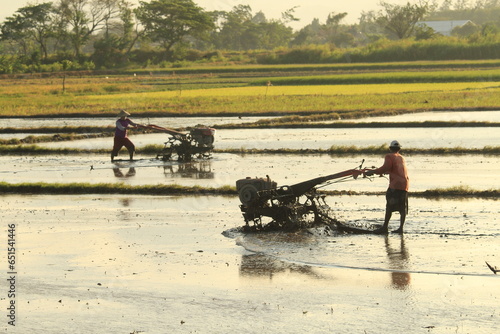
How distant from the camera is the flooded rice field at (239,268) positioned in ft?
26.9

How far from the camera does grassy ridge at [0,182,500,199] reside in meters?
15.8

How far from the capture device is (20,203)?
52.7 ft

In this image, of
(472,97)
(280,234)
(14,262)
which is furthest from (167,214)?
(472,97)

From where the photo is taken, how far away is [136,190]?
680 inches

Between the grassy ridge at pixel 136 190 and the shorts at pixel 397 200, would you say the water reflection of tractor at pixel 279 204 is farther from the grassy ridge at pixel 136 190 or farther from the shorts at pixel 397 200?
the grassy ridge at pixel 136 190

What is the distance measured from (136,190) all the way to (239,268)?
7.28 m

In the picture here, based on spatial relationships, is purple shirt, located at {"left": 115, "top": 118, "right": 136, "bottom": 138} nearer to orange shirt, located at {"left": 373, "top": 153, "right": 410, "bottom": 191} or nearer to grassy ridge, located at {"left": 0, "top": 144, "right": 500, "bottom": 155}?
grassy ridge, located at {"left": 0, "top": 144, "right": 500, "bottom": 155}

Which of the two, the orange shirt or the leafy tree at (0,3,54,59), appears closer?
the orange shirt

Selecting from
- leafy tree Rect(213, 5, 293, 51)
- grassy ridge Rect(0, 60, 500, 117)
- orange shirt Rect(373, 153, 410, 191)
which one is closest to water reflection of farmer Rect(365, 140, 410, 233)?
orange shirt Rect(373, 153, 410, 191)

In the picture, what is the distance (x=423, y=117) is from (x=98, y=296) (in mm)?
26018

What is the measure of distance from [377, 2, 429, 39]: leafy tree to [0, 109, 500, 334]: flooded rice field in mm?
93867

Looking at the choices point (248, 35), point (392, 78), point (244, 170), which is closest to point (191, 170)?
point (244, 170)

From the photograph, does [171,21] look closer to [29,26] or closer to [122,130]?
[29,26]

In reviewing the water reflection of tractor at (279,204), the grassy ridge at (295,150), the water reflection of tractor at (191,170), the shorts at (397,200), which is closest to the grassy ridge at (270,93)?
the grassy ridge at (295,150)
